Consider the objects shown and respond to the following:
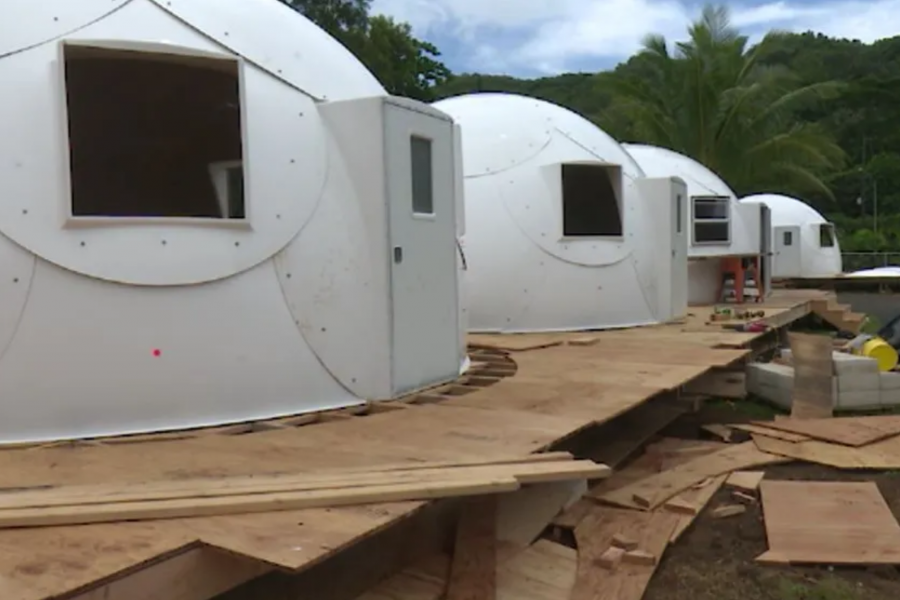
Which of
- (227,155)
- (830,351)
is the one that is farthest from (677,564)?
(227,155)

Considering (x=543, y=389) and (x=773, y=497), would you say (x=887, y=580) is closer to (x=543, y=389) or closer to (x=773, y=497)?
(x=773, y=497)

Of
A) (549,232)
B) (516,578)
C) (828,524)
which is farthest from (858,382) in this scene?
(516,578)

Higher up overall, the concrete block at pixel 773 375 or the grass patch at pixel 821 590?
the concrete block at pixel 773 375

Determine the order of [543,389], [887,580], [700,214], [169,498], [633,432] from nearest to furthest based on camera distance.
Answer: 1. [169,498]
2. [887,580]
3. [543,389]
4. [633,432]
5. [700,214]

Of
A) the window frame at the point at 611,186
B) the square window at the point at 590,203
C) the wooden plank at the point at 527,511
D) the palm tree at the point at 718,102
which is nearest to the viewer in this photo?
the wooden plank at the point at 527,511

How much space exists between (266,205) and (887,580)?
4.11 m

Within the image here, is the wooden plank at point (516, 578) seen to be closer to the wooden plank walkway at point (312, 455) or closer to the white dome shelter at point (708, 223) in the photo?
the wooden plank walkway at point (312, 455)

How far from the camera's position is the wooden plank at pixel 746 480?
20.4 ft

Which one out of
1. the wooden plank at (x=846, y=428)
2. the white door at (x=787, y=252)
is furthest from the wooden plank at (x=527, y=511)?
the white door at (x=787, y=252)

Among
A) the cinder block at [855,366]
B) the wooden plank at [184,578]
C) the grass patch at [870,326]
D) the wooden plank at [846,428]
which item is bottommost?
the wooden plank at [846,428]

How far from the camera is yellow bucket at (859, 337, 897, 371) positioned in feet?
32.4

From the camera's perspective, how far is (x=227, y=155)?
8.44 m

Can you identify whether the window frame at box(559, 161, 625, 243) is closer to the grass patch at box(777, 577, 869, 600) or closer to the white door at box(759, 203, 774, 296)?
the white door at box(759, 203, 774, 296)

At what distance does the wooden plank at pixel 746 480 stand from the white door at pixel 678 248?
5958mm
